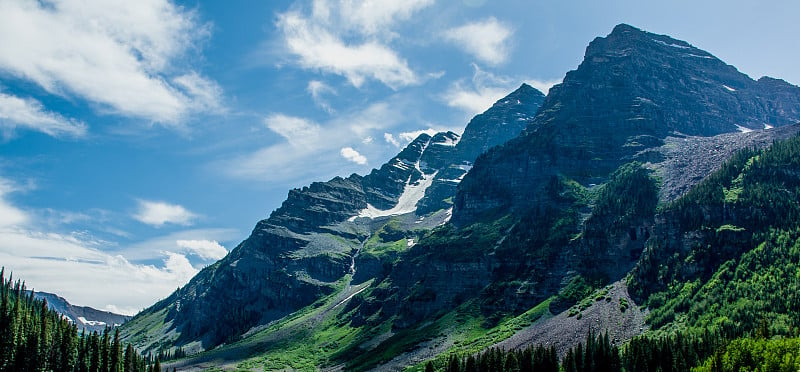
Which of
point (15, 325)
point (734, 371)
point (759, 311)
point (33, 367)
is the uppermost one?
point (15, 325)

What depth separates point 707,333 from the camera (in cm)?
17575

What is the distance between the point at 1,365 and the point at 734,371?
17301 centimetres

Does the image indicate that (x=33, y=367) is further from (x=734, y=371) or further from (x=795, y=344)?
(x=795, y=344)

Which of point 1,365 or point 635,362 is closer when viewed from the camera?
point 1,365

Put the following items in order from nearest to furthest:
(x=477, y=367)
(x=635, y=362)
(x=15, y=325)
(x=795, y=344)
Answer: (x=795, y=344)
(x=15, y=325)
(x=635, y=362)
(x=477, y=367)

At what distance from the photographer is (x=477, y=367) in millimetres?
173375

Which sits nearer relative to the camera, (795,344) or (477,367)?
(795,344)

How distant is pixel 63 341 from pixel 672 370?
161m

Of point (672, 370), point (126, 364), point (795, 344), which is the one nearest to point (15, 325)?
point (126, 364)

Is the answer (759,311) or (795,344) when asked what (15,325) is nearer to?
(795,344)

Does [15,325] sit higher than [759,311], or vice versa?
[15,325]

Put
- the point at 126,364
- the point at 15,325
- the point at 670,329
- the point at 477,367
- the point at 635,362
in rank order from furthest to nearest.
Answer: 1. the point at 670,329
2. the point at 126,364
3. the point at 477,367
4. the point at 635,362
5. the point at 15,325

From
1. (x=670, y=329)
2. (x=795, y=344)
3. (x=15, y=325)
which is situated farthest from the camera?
(x=670, y=329)

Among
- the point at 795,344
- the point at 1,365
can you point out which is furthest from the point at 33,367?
the point at 795,344
